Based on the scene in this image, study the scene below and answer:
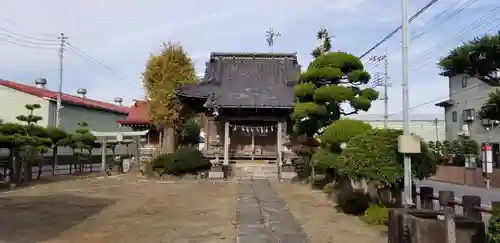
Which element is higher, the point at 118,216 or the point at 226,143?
the point at 226,143

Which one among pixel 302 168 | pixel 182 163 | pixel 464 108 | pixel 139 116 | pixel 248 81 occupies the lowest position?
pixel 302 168

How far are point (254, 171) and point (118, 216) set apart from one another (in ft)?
48.1

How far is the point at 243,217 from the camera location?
1091cm

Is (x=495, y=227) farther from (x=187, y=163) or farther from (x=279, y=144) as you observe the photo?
(x=279, y=144)

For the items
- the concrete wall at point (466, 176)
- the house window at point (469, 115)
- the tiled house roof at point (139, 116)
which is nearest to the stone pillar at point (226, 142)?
the tiled house roof at point (139, 116)

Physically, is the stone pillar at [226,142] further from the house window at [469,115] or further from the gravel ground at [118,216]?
the house window at [469,115]

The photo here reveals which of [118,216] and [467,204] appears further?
[118,216]

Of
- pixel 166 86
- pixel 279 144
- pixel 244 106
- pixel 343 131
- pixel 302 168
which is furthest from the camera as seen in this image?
pixel 166 86

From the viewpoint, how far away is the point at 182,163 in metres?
24.5

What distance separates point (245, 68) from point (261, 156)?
6.75 meters

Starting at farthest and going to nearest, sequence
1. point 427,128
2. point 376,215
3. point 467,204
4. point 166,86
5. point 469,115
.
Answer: point 427,128 → point 469,115 → point 166,86 → point 376,215 → point 467,204

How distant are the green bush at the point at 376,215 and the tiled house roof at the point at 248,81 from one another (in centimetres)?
1553

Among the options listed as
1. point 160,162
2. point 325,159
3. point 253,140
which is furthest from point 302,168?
point 325,159

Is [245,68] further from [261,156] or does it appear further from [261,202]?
[261,202]
